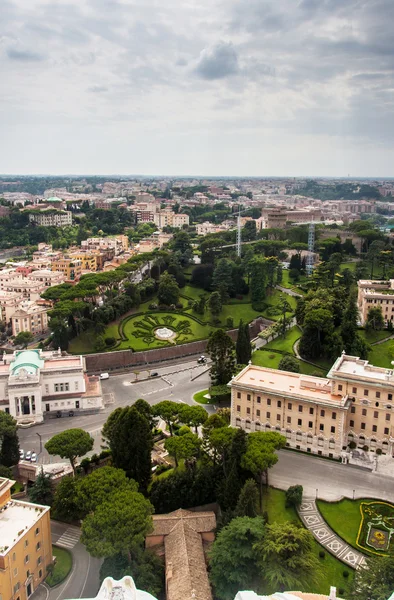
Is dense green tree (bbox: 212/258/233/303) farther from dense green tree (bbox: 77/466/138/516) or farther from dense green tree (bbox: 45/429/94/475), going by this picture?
dense green tree (bbox: 77/466/138/516)

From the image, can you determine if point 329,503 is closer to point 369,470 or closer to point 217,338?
point 369,470

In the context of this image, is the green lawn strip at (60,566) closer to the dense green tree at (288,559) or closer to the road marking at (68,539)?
the road marking at (68,539)

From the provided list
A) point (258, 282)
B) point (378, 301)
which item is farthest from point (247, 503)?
point (258, 282)

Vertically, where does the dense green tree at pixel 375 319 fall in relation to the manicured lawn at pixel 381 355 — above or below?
above

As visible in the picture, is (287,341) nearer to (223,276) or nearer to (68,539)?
(223,276)

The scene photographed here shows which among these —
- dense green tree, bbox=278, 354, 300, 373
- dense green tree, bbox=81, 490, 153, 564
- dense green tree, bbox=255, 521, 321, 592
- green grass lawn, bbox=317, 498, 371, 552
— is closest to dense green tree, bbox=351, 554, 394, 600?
dense green tree, bbox=255, 521, 321, 592

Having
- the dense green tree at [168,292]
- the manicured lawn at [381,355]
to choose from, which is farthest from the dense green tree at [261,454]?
the dense green tree at [168,292]
